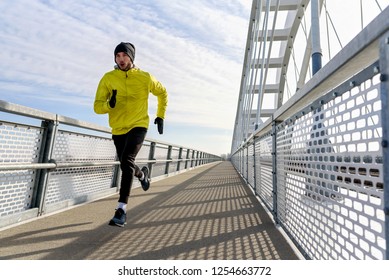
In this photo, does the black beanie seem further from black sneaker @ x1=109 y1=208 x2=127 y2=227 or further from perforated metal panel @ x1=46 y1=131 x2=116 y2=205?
black sneaker @ x1=109 y1=208 x2=127 y2=227

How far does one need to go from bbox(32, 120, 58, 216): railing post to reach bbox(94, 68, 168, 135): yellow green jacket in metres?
0.52

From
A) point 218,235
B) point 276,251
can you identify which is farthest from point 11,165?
point 276,251

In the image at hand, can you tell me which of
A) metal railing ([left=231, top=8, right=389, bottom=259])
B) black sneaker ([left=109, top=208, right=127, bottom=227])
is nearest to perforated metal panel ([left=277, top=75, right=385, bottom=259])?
metal railing ([left=231, top=8, right=389, bottom=259])

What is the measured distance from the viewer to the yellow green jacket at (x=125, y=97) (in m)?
2.87

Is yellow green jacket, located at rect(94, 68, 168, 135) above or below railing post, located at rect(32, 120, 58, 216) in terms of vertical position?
above

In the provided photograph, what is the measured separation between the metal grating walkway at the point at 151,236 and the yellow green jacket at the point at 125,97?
39.4 inches

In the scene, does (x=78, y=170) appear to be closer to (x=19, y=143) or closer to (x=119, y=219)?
(x=19, y=143)

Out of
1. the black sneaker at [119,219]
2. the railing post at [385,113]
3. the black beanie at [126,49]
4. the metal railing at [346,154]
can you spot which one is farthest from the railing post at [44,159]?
the railing post at [385,113]

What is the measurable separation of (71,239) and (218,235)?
1.18m

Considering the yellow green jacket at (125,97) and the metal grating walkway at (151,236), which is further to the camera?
the yellow green jacket at (125,97)

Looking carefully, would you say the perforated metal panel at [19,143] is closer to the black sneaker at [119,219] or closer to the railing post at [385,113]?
the black sneaker at [119,219]

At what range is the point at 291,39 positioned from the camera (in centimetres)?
1408

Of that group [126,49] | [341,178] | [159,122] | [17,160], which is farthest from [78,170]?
[341,178]

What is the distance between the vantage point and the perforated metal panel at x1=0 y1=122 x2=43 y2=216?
2340 millimetres
